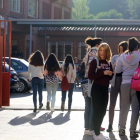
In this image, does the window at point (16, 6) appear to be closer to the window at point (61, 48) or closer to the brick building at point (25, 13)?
the brick building at point (25, 13)

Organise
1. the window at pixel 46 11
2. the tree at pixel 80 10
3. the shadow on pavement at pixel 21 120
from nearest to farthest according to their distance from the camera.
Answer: the shadow on pavement at pixel 21 120 < the window at pixel 46 11 < the tree at pixel 80 10

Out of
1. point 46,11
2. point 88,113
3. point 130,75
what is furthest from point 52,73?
point 46,11

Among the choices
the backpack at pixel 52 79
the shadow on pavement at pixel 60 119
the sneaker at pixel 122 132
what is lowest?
the shadow on pavement at pixel 60 119

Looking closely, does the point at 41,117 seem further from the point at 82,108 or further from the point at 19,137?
the point at 19,137

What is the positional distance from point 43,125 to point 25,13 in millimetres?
28727

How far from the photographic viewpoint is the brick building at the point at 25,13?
33.1m

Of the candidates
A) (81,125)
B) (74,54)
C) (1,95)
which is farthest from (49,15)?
(81,125)

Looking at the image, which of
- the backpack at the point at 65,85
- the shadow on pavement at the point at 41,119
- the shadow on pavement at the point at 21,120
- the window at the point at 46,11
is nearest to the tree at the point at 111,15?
the window at the point at 46,11

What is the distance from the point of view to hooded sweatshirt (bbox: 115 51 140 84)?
738 cm

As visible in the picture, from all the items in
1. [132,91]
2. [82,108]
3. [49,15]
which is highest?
[49,15]

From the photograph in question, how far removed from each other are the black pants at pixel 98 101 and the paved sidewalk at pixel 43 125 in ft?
2.00

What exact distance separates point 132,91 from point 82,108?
4637 millimetres

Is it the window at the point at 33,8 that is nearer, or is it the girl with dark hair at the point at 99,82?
the girl with dark hair at the point at 99,82

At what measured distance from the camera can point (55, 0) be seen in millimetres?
42750
